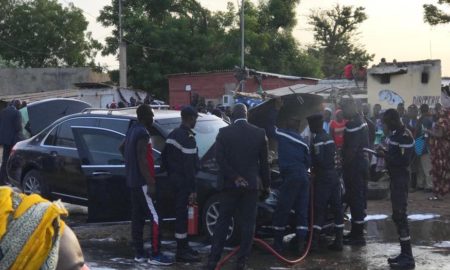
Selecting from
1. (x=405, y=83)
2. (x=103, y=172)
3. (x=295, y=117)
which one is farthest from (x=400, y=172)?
(x=405, y=83)

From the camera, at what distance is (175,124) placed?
921cm

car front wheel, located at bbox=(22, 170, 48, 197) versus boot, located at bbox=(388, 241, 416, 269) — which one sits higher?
car front wheel, located at bbox=(22, 170, 48, 197)

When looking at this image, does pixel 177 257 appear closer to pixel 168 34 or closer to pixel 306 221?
pixel 306 221

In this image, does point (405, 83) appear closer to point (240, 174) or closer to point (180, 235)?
point (180, 235)

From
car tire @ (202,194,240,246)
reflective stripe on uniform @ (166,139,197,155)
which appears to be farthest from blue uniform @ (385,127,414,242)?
reflective stripe on uniform @ (166,139,197,155)

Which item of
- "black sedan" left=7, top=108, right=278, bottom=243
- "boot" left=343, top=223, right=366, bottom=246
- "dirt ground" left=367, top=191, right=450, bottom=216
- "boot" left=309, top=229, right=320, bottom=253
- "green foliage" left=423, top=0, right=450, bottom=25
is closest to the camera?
"boot" left=309, top=229, right=320, bottom=253

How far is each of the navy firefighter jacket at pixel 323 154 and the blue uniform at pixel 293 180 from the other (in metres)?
0.17

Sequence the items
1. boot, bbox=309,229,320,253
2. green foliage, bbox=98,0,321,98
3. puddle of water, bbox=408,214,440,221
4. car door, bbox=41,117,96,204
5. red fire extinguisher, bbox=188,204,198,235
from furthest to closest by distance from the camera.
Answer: green foliage, bbox=98,0,321,98
puddle of water, bbox=408,214,440,221
car door, bbox=41,117,96,204
boot, bbox=309,229,320,253
red fire extinguisher, bbox=188,204,198,235

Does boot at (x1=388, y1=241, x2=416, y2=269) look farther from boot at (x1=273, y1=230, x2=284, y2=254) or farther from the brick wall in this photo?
the brick wall

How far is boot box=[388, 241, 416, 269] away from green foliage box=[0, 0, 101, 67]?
52.2m

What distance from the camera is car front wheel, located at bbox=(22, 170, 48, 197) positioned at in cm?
1050

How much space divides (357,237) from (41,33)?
52225 millimetres

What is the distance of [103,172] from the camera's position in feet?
29.2

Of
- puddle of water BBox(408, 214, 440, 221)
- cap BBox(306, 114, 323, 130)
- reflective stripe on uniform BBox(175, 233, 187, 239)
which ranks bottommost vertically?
puddle of water BBox(408, 214, 440, 221)
